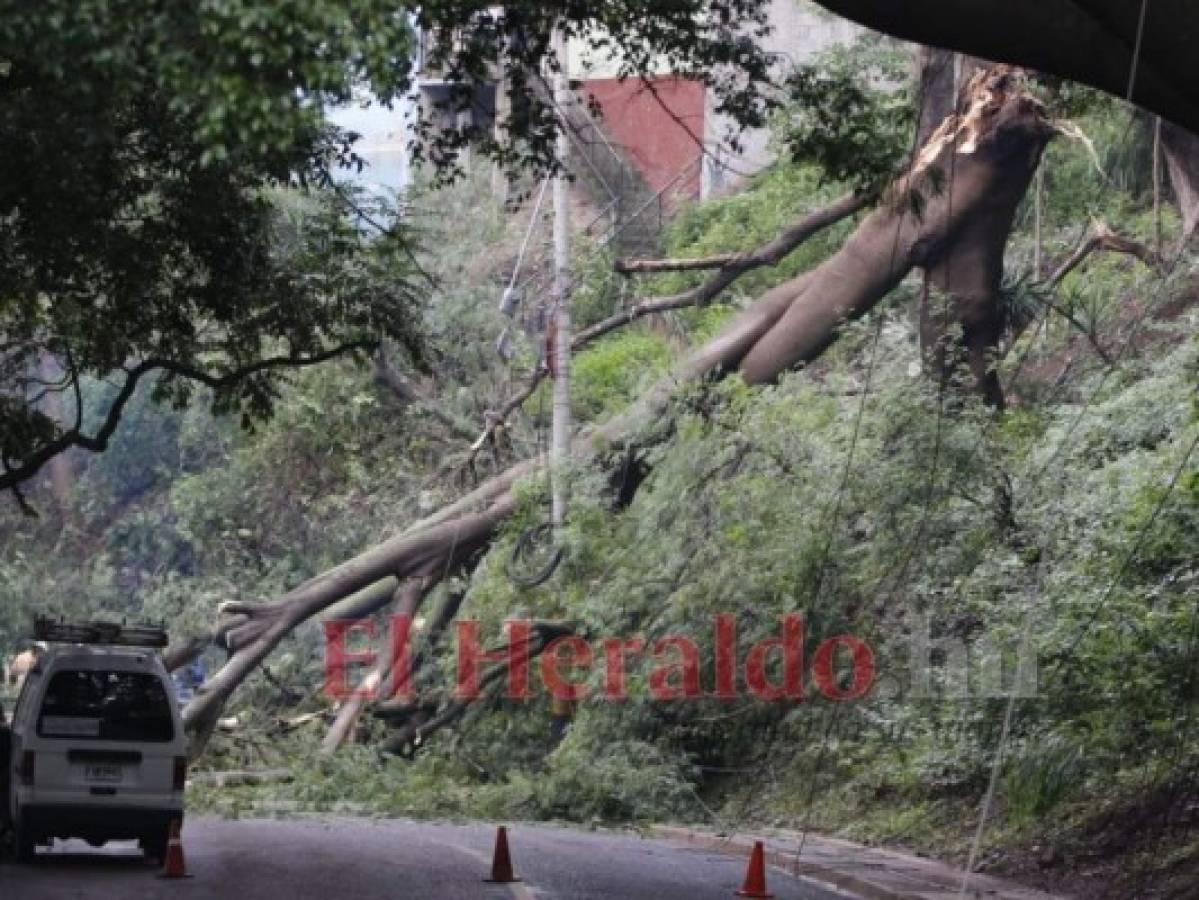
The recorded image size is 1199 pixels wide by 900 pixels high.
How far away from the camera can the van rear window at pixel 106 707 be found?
19.4 meters

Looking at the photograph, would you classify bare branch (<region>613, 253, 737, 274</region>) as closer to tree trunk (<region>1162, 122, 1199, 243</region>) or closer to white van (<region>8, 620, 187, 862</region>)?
tree trunk (<region>1162, 122, 1199, 243</region>)

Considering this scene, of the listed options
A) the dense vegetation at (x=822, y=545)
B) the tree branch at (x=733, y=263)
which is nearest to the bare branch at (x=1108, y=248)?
the dense vegetation at (x=822, y=545)

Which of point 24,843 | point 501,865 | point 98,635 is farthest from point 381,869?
point 98,635

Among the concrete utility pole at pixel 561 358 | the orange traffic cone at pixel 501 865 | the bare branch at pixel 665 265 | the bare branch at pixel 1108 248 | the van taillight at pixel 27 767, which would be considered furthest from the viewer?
the concrete utility pole at pixel 561 358

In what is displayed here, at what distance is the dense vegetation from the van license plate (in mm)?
4875

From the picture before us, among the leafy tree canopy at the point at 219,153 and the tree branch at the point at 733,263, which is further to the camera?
the tree branch at the point at 733,263

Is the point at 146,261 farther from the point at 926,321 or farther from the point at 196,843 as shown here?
the point at 926,321

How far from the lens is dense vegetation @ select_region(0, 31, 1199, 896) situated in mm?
20828

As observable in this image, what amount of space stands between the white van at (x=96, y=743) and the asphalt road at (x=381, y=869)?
44 centimetres

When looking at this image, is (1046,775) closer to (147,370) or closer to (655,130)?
(147,370)

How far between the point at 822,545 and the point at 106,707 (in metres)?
10.7

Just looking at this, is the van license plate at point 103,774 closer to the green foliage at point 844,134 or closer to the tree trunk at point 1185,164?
the green foliage at point 844,134

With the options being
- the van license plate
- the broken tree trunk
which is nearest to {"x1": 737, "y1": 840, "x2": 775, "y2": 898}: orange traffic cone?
the van license plate

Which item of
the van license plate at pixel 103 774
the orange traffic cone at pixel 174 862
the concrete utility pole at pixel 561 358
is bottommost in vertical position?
the orange traffic cone at pixel 174 862
